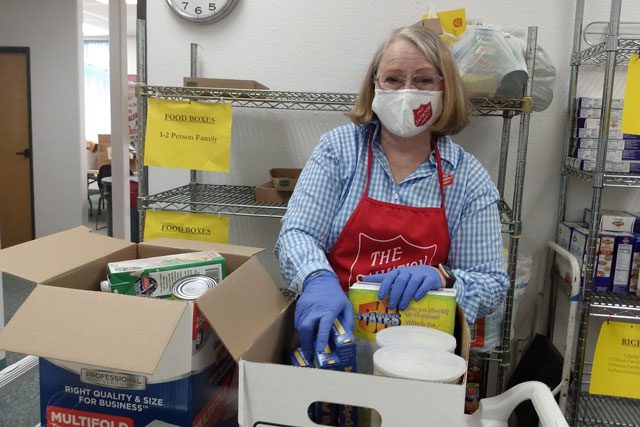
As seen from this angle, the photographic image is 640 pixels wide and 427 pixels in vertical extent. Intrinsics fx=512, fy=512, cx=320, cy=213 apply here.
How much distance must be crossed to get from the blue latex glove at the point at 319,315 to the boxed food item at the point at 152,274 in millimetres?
198

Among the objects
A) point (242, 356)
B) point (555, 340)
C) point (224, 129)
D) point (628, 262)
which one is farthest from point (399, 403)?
point (555, 340)

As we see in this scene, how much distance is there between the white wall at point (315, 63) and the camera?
6.30 feet

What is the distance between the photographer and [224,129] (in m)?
1.76

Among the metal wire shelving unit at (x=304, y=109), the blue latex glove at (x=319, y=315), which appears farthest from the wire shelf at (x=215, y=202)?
the blue latex glove at (x=319, y=315)

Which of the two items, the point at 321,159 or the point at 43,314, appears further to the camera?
the point at 321,159

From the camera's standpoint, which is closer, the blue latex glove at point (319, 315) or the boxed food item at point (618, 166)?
the blue latex glove at point (319, 315)

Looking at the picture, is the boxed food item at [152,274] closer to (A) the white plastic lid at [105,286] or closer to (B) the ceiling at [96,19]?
(A) the white plastic lid at [105,286]

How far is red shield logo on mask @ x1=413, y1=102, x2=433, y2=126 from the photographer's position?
1.23 metres

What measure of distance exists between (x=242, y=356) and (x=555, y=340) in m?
1.75

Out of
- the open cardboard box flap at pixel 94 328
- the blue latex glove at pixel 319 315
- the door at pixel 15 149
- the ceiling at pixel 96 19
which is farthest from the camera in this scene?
the ceiling at pixel 96 19

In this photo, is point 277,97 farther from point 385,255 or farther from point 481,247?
point 481,247

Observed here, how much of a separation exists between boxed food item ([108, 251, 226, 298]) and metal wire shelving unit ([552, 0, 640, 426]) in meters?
1.27

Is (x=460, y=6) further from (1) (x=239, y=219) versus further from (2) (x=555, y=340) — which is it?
(2) (x=555, y=340)

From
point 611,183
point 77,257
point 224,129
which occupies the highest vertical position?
point 224,129
